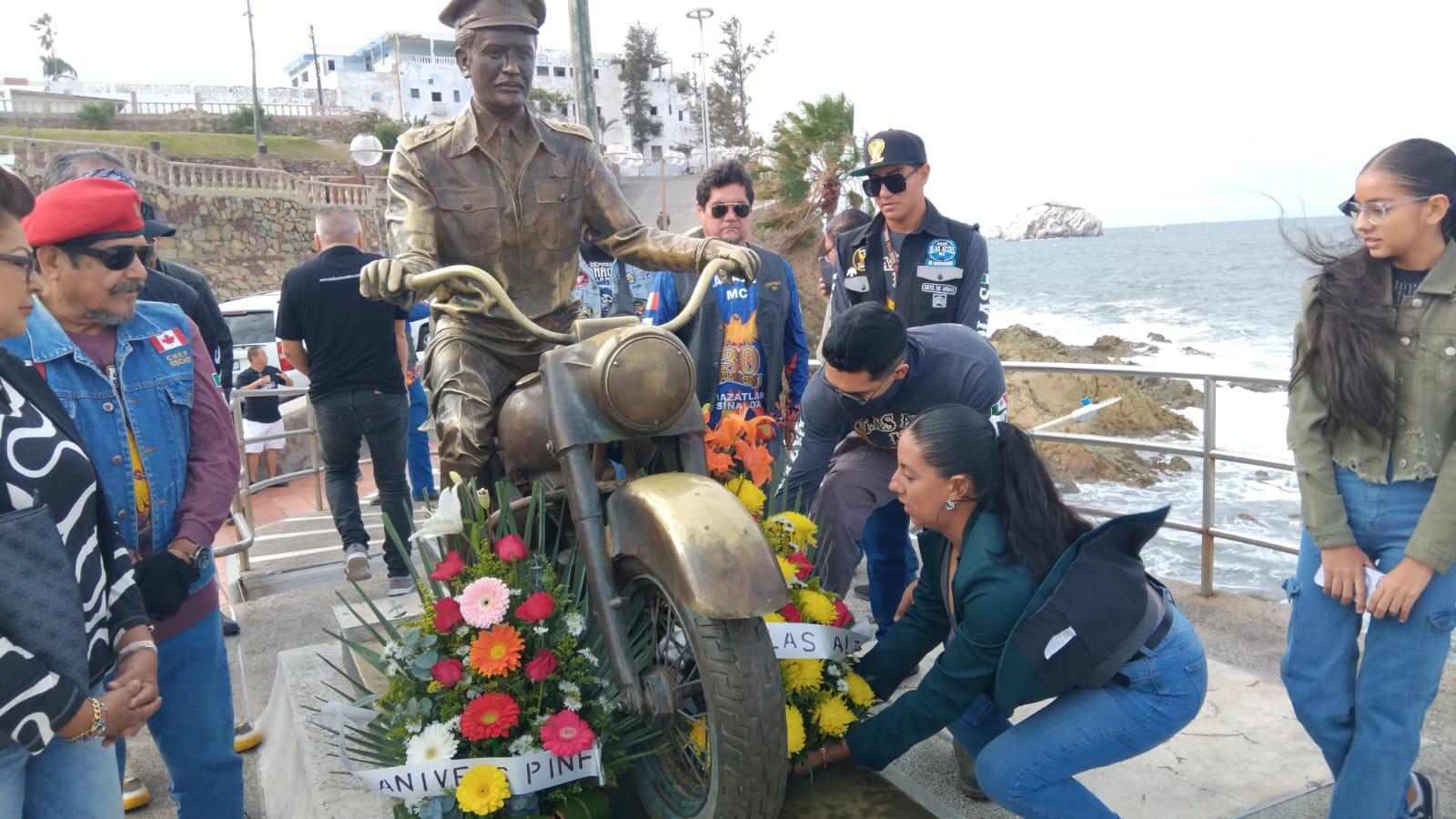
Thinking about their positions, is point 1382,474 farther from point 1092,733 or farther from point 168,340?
point 168,340

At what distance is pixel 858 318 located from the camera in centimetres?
304

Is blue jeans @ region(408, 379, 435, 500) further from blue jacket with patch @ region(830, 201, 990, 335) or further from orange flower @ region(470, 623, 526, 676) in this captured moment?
orange flower @ region(470, 623, 526, 676)

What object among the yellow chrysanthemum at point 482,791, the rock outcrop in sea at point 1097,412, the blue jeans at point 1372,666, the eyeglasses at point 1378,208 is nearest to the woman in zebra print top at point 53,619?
the yellow chrysanthemum at point 482,791

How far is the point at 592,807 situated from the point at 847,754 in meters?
0.68

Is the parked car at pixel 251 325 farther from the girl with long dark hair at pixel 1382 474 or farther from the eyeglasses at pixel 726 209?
the girl with long dark hair at pixel 1382 474

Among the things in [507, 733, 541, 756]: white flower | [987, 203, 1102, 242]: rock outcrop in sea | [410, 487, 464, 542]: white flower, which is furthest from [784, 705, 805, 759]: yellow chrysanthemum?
[987, 203, 1102, 242]: rock outcrop in sea

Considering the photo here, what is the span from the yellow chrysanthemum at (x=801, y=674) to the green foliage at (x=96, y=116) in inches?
2017

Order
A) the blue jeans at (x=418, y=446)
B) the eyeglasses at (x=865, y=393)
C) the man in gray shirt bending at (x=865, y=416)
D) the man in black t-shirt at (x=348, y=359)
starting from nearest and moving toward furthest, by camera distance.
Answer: the eyeglasses at (x=865, y=393) → the man in gray shirt bending at (x=865, y=416) → the man in black t-shirt at (x=348, y=359) → the blue jeans at (x=418, y=446)

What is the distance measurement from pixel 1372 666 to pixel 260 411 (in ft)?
27.2

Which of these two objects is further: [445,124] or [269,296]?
[269,296]

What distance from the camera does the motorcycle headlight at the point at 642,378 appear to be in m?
2.36

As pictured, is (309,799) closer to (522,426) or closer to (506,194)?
(522,426)

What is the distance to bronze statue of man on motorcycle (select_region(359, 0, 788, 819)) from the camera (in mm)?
2154

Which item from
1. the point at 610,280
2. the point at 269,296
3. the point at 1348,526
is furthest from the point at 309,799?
the point at 269,296
